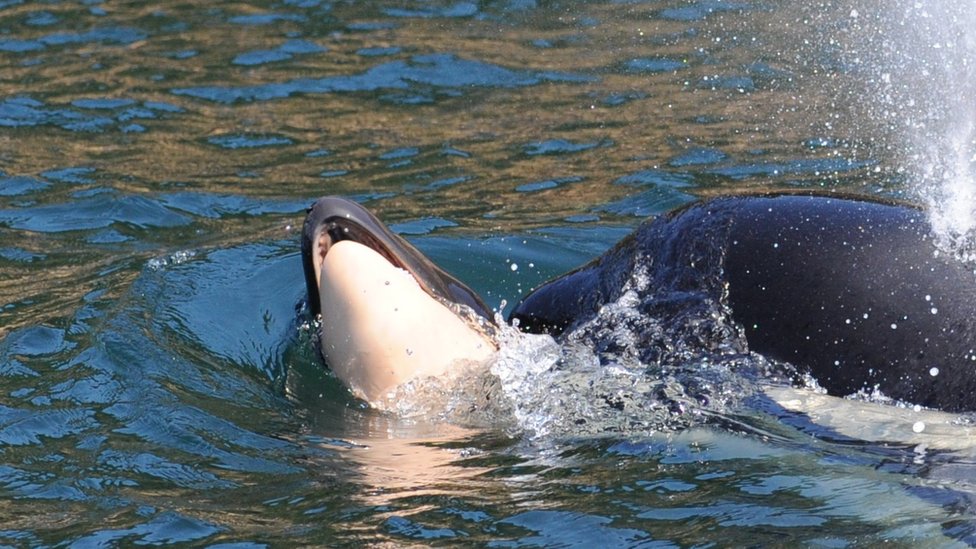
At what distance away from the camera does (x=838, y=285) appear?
16.3ft

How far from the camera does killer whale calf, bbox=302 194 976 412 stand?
15.8ft

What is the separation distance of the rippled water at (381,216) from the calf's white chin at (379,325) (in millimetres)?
180

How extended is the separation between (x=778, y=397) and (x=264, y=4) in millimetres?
8254

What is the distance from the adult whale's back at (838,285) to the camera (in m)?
4.80

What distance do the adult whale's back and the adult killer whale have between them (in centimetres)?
62

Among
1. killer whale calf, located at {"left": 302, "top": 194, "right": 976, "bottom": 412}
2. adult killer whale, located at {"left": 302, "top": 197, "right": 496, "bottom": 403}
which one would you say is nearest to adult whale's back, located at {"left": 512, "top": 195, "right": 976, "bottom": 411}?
killer whale calf, located at {"left": 302, "top": 194, "right": 976, "bottom": 412}


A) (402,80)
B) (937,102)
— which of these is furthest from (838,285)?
(402,80)

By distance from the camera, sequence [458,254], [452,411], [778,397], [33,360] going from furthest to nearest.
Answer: [458,254], [33,360], [452,411], [778,397]

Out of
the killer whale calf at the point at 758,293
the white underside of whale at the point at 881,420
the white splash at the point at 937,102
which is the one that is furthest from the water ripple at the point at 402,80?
the white underside of whale at the point at 881,420

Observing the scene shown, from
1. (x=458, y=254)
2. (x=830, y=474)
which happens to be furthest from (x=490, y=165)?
(x=830, y=474)

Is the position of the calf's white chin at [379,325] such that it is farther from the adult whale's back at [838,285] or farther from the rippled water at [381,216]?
the adult whale's back at [838,285]

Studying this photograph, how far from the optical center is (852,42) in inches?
439

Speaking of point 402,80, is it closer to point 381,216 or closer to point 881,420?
point 381,216

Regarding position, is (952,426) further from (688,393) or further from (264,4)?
(264,4)
